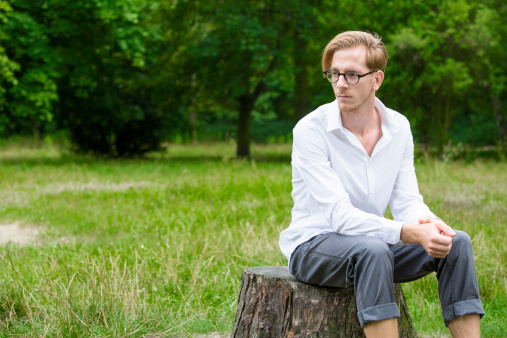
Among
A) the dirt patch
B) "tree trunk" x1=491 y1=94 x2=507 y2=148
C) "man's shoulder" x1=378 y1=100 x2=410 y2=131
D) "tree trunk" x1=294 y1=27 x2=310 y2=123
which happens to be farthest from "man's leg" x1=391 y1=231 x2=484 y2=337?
"tree trunk" x1=491 y1=94 x2=507 y2=148

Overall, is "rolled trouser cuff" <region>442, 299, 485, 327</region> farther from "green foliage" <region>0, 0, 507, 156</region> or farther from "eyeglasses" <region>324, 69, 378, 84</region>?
"green foliage" <region>0, 0, 507, 156</region>

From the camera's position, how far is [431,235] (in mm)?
2869

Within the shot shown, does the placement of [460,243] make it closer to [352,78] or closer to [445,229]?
[445,229]

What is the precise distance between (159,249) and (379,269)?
350cm

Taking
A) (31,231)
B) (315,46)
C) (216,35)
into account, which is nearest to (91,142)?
(216,35)

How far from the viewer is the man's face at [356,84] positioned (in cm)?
320

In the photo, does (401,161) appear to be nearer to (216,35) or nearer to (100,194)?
(100,194)

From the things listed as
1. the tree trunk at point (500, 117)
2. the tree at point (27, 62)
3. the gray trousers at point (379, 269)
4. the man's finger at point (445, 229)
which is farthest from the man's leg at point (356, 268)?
the tree trunk at point (500, 117)

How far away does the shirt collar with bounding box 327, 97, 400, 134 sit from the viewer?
3211mm

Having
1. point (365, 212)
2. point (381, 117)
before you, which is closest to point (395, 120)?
point (381, 117)

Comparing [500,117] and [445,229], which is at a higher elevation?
[445,229]

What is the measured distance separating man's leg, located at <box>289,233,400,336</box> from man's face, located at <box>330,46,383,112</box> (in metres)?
0.67

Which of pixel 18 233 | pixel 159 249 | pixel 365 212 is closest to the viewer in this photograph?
pixel 365 212

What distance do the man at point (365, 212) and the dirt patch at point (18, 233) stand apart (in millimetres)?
4480
